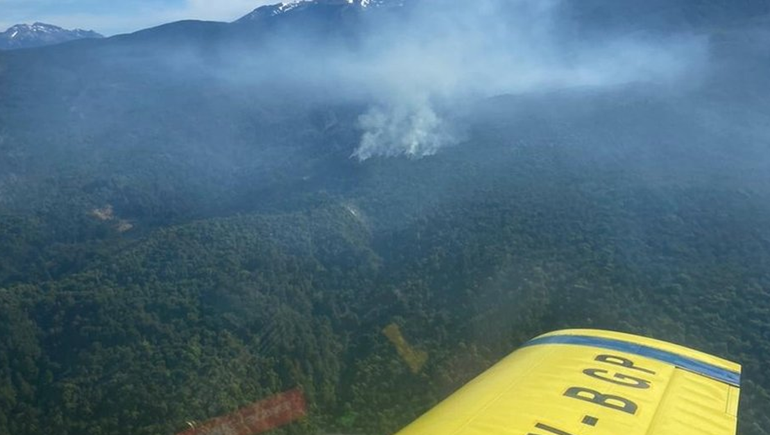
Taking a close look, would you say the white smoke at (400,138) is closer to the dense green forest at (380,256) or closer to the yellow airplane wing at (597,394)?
the dense green forest at (380,256)

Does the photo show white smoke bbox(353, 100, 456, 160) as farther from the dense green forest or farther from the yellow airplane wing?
the yellow airplane wing

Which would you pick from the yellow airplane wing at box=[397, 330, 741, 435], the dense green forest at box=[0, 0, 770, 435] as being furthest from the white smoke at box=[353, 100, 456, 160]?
the yellow airplane wing at box=[397, 330, 741, 435]

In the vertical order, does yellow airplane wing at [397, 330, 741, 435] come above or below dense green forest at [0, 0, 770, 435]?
above

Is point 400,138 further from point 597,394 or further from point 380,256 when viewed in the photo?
point 597,394

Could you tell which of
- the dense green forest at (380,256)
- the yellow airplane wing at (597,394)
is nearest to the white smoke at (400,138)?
the dense green forest at (380,256)

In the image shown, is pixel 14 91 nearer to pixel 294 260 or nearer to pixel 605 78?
pixel 294 260
